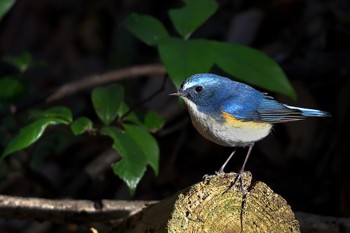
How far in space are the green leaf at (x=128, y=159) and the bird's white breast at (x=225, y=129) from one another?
0.47m

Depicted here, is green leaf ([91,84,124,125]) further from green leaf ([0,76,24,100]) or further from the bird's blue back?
green leaf ([0,76,24,100])

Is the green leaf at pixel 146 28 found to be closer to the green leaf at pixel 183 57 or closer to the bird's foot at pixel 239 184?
the green leaf at pixel 183 57

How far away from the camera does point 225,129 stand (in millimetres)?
4305

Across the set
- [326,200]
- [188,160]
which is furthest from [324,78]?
[188,160]

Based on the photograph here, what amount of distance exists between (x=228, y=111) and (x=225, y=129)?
12 cm

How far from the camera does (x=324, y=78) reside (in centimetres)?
677

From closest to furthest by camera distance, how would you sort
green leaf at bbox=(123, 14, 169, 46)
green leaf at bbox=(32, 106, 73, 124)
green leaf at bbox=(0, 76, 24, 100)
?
1. green leaf at bbox=(32, 106, 73, 124)
2. green leaf at bbox=(123, 14, 169, 46)
3. green leaf at bbox=(0, 76, 24, 100)

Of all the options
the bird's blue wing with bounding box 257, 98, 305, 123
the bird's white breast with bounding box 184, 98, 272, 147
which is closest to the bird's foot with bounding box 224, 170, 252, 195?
the bird's white breast with bounding box 184, 98, 272, 147

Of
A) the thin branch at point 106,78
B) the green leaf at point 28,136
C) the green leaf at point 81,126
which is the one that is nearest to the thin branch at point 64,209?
the green leaf at point 28,136

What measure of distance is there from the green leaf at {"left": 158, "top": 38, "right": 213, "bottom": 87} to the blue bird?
207 millimetres

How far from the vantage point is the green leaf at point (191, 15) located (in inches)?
194

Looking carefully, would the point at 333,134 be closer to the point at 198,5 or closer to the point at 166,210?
the point at 198,5

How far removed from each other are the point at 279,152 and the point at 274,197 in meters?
3.59

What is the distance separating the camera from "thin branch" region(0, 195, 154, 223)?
4770 millimetres
